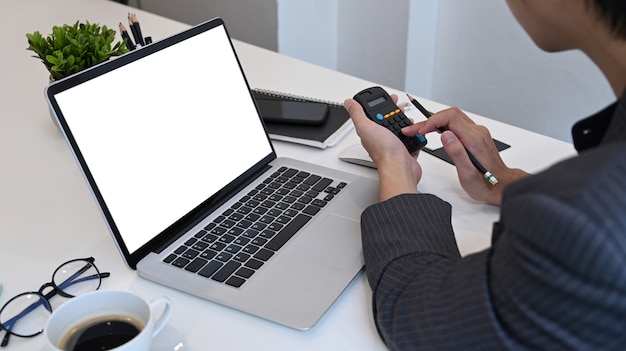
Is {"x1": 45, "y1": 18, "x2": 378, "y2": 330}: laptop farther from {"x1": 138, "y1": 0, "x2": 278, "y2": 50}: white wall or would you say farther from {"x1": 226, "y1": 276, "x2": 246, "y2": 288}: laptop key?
{"x1": 138, "y1": 0, "x2": 278, "y2": 50}: white wall

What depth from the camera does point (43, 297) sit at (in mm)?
757

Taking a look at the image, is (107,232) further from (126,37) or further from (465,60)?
(465,60)

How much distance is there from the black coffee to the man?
26cm

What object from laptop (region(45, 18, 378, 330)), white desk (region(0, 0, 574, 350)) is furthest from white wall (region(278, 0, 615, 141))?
→ laptop (region(45, 18, 378, 330))

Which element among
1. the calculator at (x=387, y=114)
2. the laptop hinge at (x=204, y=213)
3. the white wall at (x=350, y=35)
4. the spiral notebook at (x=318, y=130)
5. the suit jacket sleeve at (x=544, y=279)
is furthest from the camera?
the white wall at (x=350, y=35)

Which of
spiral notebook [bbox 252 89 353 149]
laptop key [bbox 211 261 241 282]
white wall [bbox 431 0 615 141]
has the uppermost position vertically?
laptop key [bbox 211 261 241 282]

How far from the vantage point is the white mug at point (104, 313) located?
627 mm

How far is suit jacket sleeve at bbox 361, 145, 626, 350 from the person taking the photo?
0.46 metres

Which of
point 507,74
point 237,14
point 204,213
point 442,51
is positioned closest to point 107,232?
point 204,213

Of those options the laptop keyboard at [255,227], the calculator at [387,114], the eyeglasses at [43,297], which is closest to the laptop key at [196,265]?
the laptop keyboard at [255,227]

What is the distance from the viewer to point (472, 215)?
0.93 metres

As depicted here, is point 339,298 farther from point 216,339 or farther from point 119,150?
point 119,150

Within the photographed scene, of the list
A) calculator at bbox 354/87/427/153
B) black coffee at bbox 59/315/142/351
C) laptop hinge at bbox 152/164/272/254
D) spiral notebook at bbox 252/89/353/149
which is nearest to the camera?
black coffee at bbox 59/315/142/351

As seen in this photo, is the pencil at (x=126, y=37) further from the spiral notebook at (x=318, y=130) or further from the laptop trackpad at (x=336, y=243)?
the laptop trackpad at (x=336, y=243)
